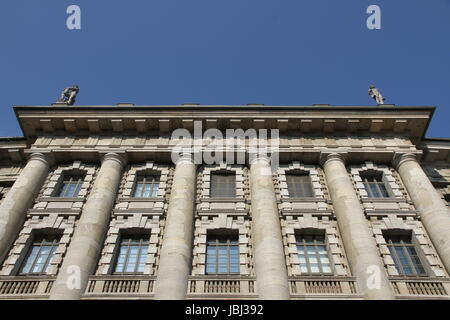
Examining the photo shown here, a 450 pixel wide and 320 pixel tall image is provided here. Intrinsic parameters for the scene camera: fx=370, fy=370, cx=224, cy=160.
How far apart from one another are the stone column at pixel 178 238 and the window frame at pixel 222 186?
113 cm

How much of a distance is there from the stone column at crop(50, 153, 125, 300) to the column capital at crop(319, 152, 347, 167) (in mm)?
10852

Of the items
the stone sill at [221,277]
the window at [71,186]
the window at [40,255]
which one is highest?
the window at [71,186]

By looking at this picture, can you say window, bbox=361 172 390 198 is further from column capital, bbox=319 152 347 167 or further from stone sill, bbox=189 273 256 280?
stone sill, bbox=189 273 256 280

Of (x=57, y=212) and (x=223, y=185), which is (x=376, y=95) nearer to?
(x=223, y=185)

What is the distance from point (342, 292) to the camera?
14281 millimetres

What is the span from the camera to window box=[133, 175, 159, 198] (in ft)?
62.4

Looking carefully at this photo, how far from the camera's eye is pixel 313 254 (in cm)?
1617

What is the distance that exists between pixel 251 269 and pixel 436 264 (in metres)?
7.71

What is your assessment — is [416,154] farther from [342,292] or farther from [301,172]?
[342,292]

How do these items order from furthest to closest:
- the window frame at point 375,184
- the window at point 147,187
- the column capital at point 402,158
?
the column capital at point 402,158
the window frame at point 375,184
the window at point 147,187

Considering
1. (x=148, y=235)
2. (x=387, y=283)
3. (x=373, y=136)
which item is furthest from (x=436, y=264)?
(x=148, y=235)

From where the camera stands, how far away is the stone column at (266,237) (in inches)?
546

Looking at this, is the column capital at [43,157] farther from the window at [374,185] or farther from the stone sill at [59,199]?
the window at [374,185]

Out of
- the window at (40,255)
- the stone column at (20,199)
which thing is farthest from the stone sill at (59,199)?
the window at (40,255)
